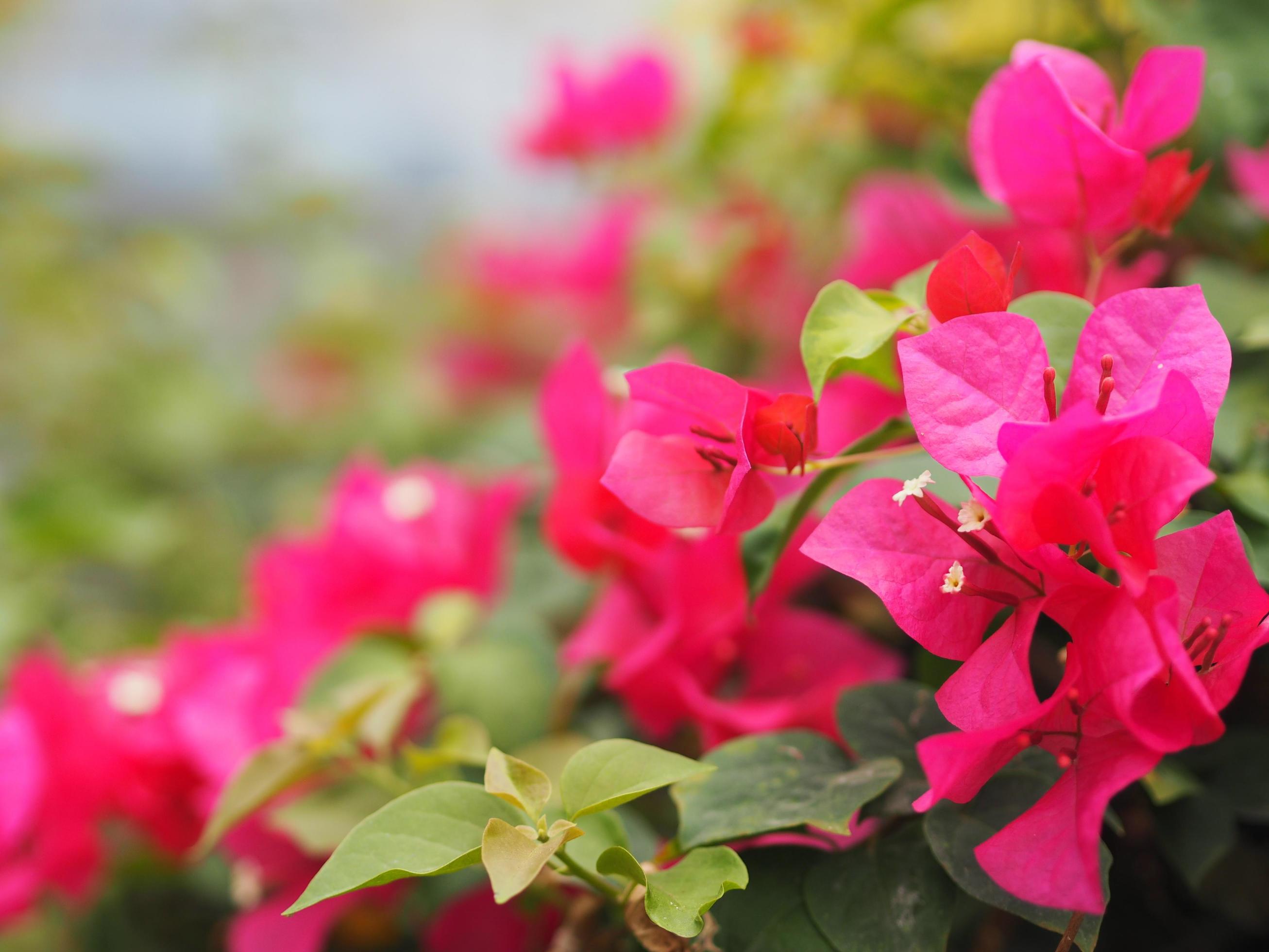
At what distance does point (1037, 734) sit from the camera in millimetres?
225

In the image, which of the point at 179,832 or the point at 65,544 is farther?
the point at 65,544

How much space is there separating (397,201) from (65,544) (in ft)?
4.48

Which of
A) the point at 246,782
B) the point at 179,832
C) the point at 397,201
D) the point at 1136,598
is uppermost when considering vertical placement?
the point at 1136,598

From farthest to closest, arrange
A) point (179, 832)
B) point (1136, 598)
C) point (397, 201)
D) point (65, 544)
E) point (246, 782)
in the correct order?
point (397, 201) → point (65, 544) → point (179, 832) → point (246, 782) → point (1136, 598)

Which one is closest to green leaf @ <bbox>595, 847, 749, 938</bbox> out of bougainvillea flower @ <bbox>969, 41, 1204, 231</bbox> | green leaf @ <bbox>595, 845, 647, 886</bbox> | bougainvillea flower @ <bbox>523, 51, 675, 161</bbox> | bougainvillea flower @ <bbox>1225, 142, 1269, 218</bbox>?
green leaf @ <bbox>595, 845, 647, 886</bbox>

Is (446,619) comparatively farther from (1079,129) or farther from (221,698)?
(1079,129)

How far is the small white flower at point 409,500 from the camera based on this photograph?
48 centimetres

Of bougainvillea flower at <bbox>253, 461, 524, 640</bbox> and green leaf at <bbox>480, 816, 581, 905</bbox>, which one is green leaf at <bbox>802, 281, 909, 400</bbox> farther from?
bougainvillea flower at <bbox>253, 461, 524, 640</bbox>

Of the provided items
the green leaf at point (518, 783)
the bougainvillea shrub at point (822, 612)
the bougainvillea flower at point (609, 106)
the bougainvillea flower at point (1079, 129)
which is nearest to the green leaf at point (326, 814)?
the bougainvillea shrub at point (822, 612)

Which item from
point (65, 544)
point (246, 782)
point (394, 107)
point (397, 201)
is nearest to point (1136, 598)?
point (246, 782)

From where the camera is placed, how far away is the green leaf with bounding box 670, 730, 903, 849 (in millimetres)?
254

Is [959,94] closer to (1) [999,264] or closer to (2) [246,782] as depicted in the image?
(1) [999,264]

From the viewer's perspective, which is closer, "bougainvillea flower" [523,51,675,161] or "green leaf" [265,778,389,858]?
"green leaf" [265,778,389,858]

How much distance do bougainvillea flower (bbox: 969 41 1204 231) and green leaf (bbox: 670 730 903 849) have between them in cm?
18
